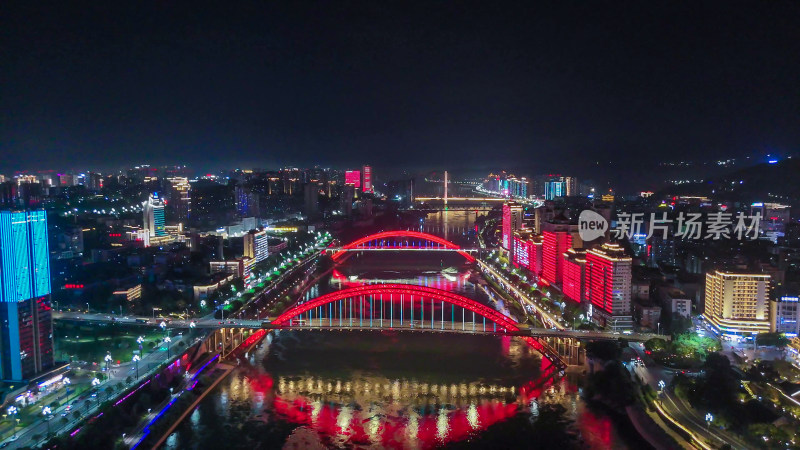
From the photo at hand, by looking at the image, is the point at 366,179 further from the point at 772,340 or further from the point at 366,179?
the point at 772,340

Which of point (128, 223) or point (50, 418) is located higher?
point (128, 223)

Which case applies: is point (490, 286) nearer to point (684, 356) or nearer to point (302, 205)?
point (684, 356)

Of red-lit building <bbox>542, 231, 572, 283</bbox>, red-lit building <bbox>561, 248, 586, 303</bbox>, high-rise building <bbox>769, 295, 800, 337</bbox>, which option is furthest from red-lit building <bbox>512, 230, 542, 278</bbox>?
high-rise building <bbox>769, 295, 800, 337</bbox>

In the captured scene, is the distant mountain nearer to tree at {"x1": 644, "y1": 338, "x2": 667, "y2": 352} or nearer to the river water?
tree at {"x1": 644, "y1": 338, "x2": 667, "y2": 352}

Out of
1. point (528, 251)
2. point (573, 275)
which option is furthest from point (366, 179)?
point (573, 275)

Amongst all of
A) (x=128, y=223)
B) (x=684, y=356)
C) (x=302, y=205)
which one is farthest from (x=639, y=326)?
(x=302, y=205)
